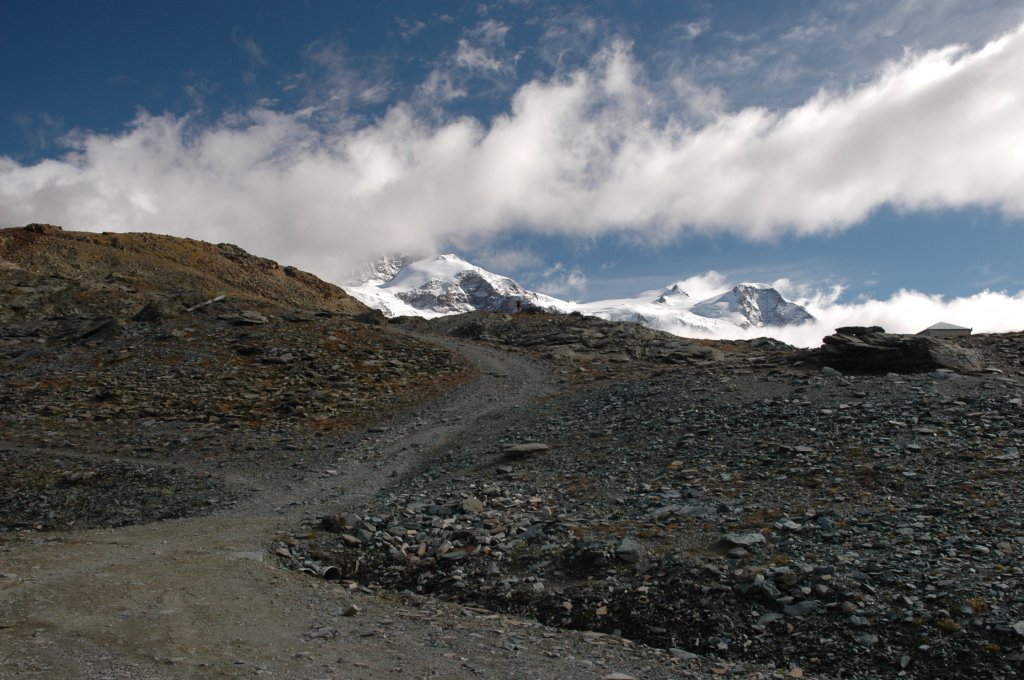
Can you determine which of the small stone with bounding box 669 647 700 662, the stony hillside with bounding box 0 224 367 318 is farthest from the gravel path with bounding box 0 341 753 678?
the stony hillside with bounding box 0 224 367 318

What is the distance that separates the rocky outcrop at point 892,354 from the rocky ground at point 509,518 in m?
0.14

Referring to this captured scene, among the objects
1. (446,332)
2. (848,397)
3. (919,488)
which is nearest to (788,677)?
(919,488)

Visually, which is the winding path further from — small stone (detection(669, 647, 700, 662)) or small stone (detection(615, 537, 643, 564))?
small stone (detection(615, 537, 643, 564))

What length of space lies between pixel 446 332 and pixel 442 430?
23.2 metres

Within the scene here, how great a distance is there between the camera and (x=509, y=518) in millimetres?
13508

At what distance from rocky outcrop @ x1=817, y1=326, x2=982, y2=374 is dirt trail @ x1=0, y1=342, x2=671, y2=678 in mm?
18468

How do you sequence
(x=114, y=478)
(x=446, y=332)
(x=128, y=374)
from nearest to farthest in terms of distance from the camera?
(x=114, y=478) < (x=128, y=374) < (x=446, y=332)

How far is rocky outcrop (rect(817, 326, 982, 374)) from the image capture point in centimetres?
2212

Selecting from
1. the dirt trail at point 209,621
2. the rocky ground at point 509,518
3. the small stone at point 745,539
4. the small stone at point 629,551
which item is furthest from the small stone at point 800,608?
the dirt trail at point 209,621

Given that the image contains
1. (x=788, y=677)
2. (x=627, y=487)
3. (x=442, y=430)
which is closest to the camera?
(x=788, y=677)

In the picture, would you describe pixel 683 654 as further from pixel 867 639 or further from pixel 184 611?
pixel 184 611

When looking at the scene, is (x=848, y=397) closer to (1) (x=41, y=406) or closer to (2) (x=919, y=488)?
(2) (x=919, y=488)

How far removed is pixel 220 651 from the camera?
319 inches

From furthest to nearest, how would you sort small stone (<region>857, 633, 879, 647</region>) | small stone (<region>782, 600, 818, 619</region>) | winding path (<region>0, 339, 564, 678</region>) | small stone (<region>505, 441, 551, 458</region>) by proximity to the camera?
small stone (<region>505, 441, 551, 458</region>), small stone (<region>782, 600, 818, 619</region>), small stone (<region>857, 633, 879, 647</region>), winding path (<region>0, 339, 564, 678</region>)
